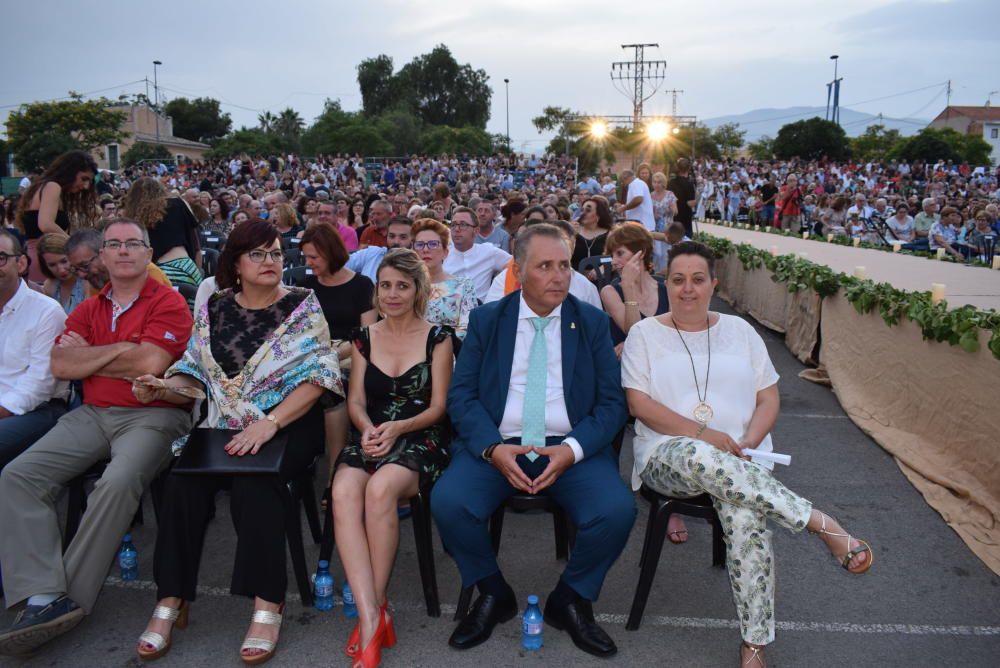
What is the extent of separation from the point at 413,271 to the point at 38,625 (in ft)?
6.89

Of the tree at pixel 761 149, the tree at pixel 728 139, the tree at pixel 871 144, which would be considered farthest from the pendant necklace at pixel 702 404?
the tree at pixel 728 139

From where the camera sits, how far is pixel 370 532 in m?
3.03

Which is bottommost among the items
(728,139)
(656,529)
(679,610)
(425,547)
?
(679,610)

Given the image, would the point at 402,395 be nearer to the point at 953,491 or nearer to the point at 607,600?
the point at 607,600

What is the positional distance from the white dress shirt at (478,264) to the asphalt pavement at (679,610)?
87.9 inches

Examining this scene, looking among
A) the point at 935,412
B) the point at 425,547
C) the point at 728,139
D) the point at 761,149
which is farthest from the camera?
the point at 728,139

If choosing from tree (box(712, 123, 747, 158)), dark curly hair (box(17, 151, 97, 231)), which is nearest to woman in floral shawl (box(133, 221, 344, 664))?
dark curly hair (box(17, 151, 97, 231))

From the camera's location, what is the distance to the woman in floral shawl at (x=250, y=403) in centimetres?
302

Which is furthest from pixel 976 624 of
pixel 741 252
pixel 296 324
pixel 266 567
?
pixel 741 252

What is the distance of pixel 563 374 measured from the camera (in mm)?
3332

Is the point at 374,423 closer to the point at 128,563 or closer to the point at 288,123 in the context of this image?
the point at 128,563

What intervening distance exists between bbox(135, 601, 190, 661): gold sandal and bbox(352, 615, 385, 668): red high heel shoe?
78 cm

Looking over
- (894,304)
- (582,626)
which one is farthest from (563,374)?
(894,304)

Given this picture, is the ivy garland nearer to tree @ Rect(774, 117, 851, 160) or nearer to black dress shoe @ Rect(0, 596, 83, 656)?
black dress shoe @ Rect(0, 596, 83, 656)
